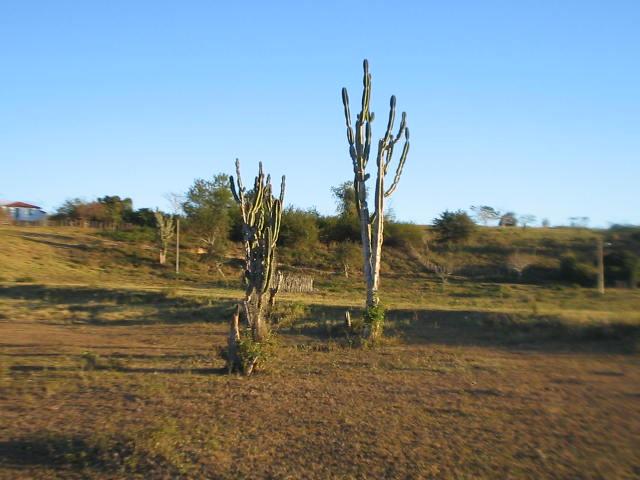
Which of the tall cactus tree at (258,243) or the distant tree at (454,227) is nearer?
the tall cactus tree at (258,243)

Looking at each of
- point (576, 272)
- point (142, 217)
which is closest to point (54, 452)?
point (576, 272)

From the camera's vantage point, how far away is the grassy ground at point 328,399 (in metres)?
6.98

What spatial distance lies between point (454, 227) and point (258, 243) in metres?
38.7

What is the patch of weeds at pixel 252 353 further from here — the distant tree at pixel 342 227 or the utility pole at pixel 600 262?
the distant tree at pixel 342 227

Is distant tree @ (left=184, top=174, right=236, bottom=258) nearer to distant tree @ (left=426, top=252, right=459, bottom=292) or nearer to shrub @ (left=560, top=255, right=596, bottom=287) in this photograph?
distant tree @ (left=426, top=252, right=459, bottom=292)

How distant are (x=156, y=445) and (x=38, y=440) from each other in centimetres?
155

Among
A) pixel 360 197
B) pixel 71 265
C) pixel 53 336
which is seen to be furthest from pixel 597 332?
pixel 71 265

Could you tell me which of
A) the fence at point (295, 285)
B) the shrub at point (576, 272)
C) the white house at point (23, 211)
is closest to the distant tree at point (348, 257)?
the fence at point (295, 285)

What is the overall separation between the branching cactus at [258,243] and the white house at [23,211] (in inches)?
2486

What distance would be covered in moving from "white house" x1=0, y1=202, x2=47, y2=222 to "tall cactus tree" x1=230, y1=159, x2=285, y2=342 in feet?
207

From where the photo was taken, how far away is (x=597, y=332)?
54.7ft

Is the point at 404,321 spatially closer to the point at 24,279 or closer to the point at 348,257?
the point at 24,279

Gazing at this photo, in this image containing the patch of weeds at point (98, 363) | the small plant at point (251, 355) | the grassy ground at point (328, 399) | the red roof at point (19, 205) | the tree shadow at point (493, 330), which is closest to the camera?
the grassy ground at point (328, 399)

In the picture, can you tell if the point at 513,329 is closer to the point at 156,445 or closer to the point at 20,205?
the point at 156,445
